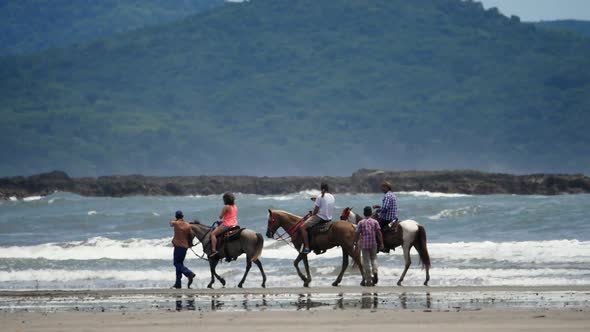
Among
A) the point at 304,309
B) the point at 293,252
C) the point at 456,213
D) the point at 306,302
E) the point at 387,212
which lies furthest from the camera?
the point at 456,213

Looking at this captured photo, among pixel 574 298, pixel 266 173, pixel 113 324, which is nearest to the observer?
pixel 113 324

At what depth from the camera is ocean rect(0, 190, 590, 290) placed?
2361cm

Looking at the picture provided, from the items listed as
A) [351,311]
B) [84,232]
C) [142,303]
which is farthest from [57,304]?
[84,232]

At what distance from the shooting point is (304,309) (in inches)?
641

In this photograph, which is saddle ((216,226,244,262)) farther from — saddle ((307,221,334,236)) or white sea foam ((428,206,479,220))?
white sea foam ((428,206,479,220))

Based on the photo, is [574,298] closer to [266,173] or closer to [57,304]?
[57,304]

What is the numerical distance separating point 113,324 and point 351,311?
314 cm

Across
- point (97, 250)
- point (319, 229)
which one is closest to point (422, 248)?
point (319, 229)

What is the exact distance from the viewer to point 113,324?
14.9 m

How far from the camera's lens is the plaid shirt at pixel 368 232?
21078 mm

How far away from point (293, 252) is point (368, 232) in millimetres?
10563

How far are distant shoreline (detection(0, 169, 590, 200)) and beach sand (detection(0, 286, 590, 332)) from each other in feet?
201

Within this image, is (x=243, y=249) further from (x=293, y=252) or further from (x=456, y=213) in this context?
(x=456, y=213)

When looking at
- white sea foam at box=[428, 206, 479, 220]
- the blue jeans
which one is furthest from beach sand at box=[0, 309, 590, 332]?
white sea foam at box=[428, 206, 479, 220]
